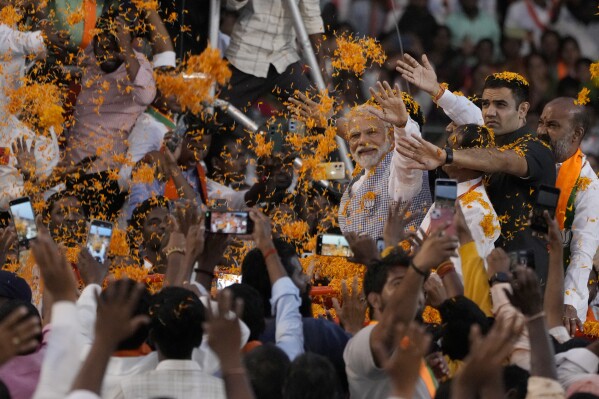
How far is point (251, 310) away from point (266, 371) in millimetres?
662

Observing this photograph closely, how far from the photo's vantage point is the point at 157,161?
8.90m

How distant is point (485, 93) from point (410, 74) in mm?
434

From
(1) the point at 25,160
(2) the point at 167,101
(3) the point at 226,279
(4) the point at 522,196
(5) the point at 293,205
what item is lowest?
(5) the point at 293,205

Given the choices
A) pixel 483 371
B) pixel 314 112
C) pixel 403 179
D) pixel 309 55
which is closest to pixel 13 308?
pixel 483 371

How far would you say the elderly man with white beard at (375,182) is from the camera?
7.19 metres

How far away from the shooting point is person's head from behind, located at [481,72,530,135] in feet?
23.9

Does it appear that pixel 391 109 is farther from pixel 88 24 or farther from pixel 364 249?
pixel 88 24

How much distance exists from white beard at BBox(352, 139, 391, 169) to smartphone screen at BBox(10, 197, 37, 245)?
2040 mm

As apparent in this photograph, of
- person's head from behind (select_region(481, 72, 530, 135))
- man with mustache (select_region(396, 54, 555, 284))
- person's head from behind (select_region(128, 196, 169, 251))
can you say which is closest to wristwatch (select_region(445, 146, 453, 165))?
man with mustache (select_region(396, 54, 555, 284))

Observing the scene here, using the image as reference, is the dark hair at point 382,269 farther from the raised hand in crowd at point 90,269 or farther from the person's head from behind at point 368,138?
the person's head from behind at point 368,138

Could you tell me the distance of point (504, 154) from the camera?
6.71 meters

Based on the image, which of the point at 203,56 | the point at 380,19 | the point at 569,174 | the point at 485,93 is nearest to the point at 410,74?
the point at 485,93

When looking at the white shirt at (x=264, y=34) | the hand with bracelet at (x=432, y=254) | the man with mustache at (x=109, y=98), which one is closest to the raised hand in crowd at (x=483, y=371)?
the hand with bracelet at (x=432, y=254)

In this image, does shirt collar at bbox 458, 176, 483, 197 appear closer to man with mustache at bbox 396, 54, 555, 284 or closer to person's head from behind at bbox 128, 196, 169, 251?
man with mustache at bbox 396, 54, 555, 284
